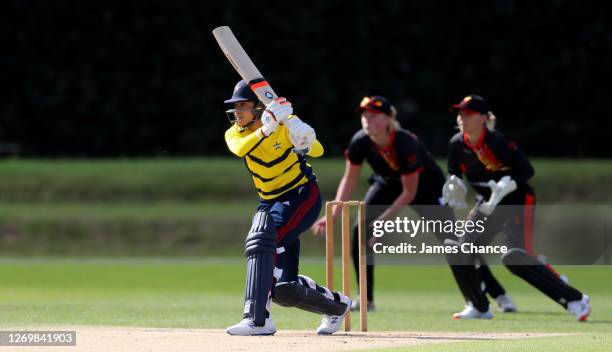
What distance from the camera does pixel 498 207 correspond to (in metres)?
9.74

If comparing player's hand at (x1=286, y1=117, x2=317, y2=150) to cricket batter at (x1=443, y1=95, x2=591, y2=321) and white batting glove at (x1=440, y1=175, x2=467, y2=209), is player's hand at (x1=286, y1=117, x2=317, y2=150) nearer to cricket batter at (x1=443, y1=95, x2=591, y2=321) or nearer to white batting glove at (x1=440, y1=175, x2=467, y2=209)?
cricket batter at (x1=443, y1=95, x2=591, y2=321)

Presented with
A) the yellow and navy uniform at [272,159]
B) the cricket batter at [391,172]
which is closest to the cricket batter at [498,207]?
the cricket batter at [391,172]

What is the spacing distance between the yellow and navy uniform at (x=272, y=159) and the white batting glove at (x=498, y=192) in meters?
2.15

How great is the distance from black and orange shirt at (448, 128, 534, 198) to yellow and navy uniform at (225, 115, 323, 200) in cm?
231

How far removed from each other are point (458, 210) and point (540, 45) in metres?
14.0

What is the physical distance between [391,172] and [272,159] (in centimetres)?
285

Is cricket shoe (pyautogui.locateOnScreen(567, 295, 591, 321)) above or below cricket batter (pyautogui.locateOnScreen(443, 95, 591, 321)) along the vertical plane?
below

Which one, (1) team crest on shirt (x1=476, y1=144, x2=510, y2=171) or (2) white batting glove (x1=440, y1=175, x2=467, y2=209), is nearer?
(1) team crest on shirt (x1=476, y1=144, x2=510, y2=171)

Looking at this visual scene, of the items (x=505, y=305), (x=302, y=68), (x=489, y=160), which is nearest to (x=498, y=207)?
(x=489, y=160)

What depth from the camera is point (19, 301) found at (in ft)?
36.3

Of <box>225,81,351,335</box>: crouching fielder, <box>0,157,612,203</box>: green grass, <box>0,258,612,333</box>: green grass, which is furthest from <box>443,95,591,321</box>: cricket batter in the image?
<box>0,157,612,203</box>: green grass

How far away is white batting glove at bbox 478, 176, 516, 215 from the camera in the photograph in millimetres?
9656

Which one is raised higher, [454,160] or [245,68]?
[454,160]

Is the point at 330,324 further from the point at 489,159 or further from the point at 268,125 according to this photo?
the point at 489,159
